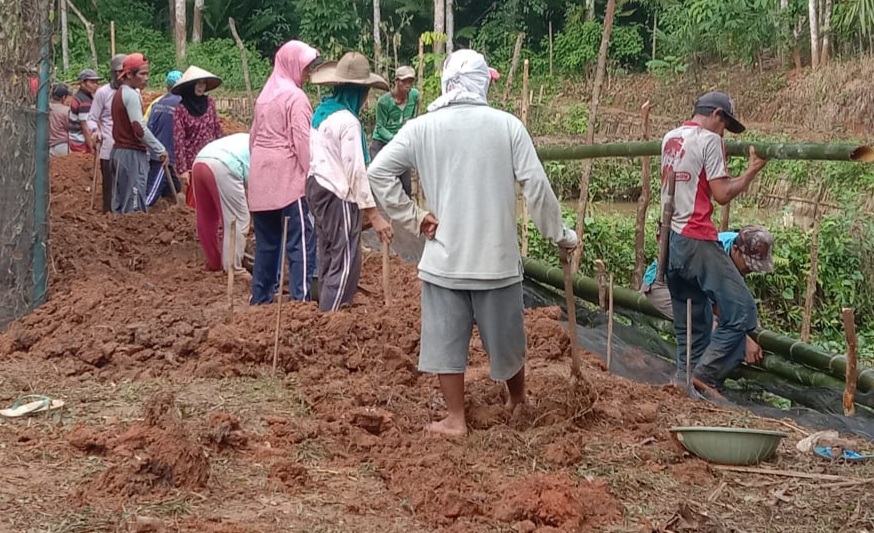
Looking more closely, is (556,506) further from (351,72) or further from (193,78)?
(193,78)

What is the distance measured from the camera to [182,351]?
546 cm

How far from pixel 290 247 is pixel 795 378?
3.15m

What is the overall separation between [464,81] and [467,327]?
101 centimetres

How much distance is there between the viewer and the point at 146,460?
3596 mm

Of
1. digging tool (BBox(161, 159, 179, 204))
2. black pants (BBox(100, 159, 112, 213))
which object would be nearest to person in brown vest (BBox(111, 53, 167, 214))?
digging tool (BBox(161, 159, 179, 204))

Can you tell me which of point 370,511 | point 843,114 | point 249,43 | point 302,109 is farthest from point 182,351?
point 249,43

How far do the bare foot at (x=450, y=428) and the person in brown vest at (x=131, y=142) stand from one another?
17.1ft

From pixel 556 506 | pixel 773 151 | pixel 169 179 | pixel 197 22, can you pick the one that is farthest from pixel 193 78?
pixel 197 22

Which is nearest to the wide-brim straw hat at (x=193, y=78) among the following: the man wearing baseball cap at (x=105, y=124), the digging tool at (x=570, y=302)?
the man wearing baseball cap at (x=105, y=124)

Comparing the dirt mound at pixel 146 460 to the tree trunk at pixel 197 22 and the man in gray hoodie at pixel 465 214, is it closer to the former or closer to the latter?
the man in gray hoodie at pixel 465 214

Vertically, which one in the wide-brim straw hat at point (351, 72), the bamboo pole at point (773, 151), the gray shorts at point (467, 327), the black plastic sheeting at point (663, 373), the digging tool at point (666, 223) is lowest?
the black plastic sheeting at point (663, 373)

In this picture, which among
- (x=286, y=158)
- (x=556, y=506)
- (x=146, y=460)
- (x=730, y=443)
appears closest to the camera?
(x=556, y=506)

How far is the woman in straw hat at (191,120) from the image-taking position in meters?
8.11

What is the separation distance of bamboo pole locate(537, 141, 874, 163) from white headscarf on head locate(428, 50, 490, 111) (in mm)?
1875
